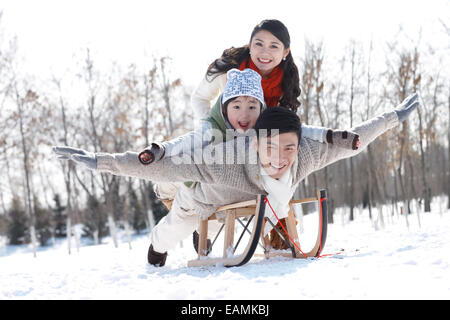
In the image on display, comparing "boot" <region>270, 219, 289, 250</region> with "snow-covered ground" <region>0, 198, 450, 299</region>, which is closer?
"snow-covered ground" <region>0, 198, 450, 299</region>

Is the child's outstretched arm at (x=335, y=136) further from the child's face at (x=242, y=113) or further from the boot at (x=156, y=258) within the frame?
the boot at (x=156, y=258)

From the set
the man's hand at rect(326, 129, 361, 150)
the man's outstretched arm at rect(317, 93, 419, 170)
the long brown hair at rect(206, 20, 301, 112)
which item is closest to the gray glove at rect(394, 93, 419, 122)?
the man's outstretched arm at rect(317, 93, 419, 170)

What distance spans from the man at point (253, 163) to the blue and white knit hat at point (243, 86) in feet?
1.08

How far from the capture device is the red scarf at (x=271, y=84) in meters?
3.44

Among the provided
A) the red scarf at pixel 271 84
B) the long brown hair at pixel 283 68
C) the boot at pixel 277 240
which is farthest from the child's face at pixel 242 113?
the boot at pixel 277 240

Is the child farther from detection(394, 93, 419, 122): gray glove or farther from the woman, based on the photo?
detection(394, 93, 419, 122): gray glove

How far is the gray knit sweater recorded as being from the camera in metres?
2.60

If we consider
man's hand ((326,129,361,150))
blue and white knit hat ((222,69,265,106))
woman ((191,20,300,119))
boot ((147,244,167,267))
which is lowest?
boot ((147,244,167,267))

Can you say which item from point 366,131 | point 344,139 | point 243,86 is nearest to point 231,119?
point 243,86

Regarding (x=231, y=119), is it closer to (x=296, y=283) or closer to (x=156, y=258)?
(x=296, y=283)

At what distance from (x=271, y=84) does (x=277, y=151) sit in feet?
3.43

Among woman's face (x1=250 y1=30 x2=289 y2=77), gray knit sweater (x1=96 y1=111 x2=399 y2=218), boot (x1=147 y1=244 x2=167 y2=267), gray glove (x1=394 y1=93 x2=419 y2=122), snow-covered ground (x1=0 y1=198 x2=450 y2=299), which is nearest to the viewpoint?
snow-covered ground (x1=0 y1=198 x2=450 y2=299)

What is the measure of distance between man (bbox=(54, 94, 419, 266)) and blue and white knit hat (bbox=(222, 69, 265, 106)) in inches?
13.0
